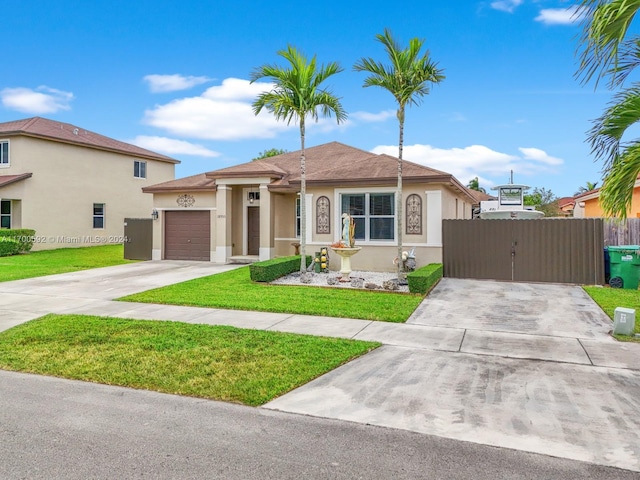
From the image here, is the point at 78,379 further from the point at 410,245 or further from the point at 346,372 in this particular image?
the point at 410,245

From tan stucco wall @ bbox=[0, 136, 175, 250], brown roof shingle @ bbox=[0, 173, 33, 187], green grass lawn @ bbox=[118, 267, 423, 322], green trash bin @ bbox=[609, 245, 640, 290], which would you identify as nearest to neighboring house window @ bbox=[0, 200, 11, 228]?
tan stucco wall @ bbox=[0, 136, 175, 250]

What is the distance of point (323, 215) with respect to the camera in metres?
15.5

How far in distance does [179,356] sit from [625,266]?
1176 centimetres

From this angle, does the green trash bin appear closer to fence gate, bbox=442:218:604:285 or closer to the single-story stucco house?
fence gate, bbox=442:218:604:285

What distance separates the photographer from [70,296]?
11.0 meters

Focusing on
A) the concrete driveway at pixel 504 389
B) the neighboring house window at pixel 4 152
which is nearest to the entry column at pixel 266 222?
the concrete driveway at pixel 504 389

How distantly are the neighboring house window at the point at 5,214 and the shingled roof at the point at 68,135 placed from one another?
3595mm

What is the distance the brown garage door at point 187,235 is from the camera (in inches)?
753

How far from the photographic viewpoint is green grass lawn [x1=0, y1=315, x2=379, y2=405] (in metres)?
5.14

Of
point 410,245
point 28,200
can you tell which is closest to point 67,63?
point 28,200

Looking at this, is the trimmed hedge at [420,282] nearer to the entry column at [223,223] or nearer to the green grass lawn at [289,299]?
the green grass lawn at [289,299]

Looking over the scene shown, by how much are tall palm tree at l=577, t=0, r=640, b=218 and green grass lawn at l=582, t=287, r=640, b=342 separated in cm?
298

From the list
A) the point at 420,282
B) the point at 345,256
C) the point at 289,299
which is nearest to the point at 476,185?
the point at 345,256

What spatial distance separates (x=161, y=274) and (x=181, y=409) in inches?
445
